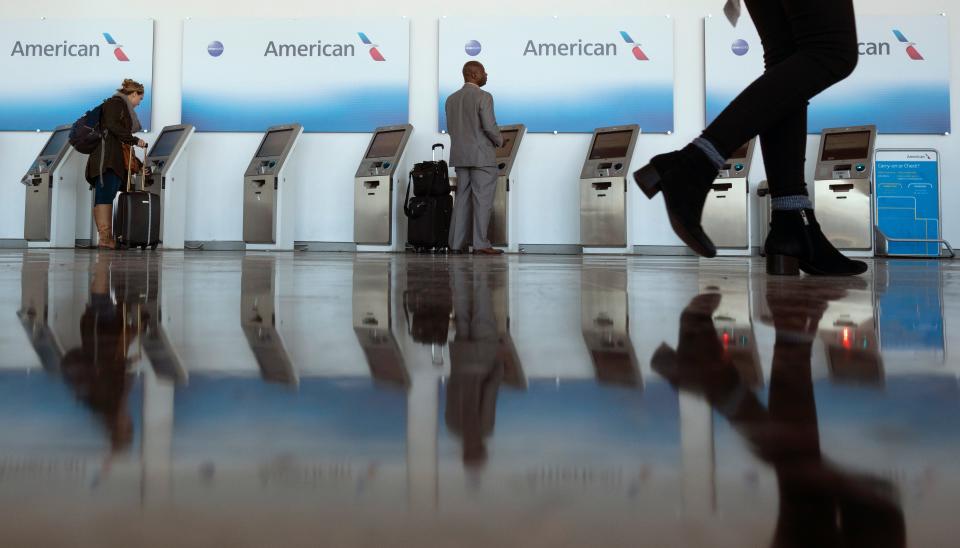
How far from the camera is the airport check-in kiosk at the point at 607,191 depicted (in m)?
6.39

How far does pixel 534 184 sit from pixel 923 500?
6961mm

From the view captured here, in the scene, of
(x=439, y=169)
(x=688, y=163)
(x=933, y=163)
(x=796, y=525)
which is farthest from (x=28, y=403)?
(x=933, y=163)

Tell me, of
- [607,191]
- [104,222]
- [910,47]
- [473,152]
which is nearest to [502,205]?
[607,191]

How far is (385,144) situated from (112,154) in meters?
2.18

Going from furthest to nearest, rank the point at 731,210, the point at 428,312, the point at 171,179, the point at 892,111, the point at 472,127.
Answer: the point at 892,111
the point at 171,179
the point at 731,210
the point at 472,127
the point at 428,312

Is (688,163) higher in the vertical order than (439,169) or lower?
lower

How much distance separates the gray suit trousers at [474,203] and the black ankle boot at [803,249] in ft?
12.6

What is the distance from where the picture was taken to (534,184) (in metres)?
7.06

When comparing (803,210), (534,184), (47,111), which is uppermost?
(47,111)

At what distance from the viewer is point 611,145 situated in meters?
6.59

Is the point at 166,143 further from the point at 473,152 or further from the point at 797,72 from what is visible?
the point at 797,72

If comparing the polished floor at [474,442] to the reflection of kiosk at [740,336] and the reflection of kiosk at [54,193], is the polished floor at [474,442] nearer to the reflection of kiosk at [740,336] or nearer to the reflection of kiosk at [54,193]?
the reflection of kiosk at [740,336]

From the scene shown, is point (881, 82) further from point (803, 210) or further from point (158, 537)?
point (158, 537)

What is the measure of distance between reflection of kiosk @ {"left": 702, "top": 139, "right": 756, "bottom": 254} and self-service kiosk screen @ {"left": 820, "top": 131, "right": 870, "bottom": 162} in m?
0.69
